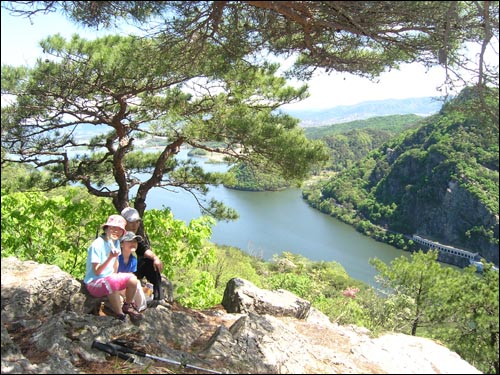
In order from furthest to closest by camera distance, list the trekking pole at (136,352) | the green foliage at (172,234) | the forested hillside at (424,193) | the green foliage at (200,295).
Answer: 1. the forested hillside at (424,193)
2. the green foliage at (200,295)
3. the green foliage at (172,234)
4. the trekking pole at (136,352)

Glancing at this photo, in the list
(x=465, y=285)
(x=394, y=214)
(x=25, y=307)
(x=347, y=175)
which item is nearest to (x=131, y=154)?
(x=25, y=307)

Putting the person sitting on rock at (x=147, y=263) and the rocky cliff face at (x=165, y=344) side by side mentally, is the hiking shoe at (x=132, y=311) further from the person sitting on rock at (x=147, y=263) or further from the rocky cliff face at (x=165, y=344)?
the person sitting on rock at (x=147, y=263)

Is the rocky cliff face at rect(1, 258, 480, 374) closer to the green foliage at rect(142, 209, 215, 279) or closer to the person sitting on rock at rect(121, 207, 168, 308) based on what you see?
the person sitting on rock at rect(121, 207, 168, 308)

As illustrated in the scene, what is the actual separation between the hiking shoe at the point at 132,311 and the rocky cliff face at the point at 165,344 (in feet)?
0.22

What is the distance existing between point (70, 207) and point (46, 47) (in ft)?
4.85

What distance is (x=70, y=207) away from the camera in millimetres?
4031

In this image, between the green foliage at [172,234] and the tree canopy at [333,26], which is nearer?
the tree canopy at [333,26]

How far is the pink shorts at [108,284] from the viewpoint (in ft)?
7.79

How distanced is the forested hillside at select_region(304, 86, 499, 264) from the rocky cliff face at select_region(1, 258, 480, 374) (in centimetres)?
2446

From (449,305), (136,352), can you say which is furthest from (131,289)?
(449,305)

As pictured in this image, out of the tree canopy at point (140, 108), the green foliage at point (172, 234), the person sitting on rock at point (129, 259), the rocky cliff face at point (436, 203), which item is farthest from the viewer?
the rocky cliff face at point (436, 203)

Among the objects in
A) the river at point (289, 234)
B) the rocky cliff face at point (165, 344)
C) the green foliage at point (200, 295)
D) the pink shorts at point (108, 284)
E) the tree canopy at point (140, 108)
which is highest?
the tree canopy at point (140, 108)

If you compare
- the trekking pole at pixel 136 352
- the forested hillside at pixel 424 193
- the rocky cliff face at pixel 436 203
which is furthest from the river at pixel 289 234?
the trekking pole at pixel 136 352

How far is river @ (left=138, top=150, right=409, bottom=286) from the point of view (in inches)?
1092
